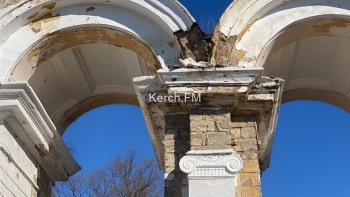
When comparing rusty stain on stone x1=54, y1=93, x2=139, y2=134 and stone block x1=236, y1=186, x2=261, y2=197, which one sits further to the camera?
rusty stain on stone x1=54, y1=93, x2=139, y2=134

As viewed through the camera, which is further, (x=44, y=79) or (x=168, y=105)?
(x=44, y=79)

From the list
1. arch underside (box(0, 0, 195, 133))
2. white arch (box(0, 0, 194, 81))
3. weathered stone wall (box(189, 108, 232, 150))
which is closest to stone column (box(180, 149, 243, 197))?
weathered stone wall (box(189, 108, 232, 150))

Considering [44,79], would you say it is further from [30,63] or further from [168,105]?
[168,105]

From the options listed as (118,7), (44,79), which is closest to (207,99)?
(118,7)

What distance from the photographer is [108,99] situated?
8.76 meters

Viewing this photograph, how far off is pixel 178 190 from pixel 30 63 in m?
2.40

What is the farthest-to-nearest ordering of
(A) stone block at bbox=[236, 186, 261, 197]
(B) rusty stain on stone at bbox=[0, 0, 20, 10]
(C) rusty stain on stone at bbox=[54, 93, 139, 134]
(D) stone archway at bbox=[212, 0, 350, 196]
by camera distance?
(C) rusty stain on stone at bbox=[54, 93, 139, 134]
(B) rusty stain on stone at bbox=[0, 0, 20, 10]
(D) stone archway at bbox=[212, 0, 350, 196]
(A) stone block at bbox=[236, 186, 261, 197]

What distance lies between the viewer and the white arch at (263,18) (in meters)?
6.29

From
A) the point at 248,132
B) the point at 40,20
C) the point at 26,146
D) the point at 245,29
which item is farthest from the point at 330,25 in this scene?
the point at 26,146

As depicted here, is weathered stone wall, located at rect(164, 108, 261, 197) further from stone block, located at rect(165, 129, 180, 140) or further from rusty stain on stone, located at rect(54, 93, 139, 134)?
rusty stain on stone, located at rect(54, 93, 139, 134)

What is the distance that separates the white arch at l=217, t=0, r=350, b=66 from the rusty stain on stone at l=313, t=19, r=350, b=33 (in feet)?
0.44

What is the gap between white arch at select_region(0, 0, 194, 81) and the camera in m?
6.40

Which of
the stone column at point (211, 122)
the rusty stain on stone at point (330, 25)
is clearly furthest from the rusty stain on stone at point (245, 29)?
the rusty stain on stone at point (330, 25)

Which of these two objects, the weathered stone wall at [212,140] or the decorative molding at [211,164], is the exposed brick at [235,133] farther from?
the decorative molding at [211,164]
